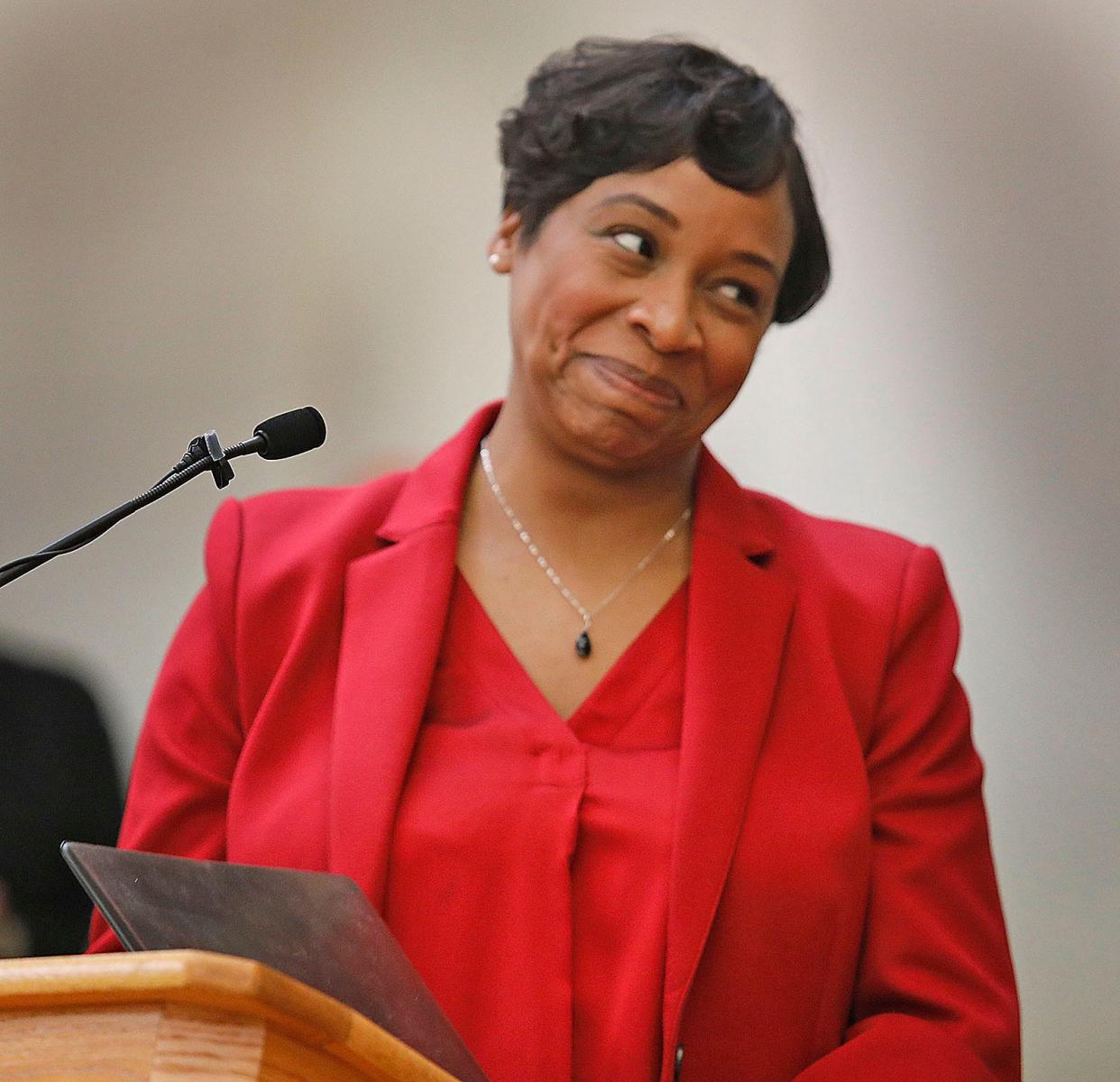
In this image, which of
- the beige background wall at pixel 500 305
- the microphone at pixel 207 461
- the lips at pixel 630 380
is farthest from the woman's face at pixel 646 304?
the beige background wall at pixel 500 305

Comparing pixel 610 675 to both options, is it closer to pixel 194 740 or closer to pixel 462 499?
pixel 462 499

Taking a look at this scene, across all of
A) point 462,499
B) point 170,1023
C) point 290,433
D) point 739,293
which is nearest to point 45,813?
point 462,499

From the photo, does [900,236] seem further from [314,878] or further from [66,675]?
[314,878]

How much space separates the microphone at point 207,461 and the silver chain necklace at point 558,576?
2.13 ft

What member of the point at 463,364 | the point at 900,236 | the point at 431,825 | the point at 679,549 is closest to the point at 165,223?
the point at 463,364

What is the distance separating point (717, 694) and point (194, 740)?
24.2 inches

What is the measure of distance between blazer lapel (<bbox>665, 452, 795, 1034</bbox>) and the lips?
21cm

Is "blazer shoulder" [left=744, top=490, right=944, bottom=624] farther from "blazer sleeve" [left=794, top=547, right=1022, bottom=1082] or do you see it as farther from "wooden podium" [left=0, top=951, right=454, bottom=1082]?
"wooden podium" [left=0, top=951, right=454, bottom=1082]

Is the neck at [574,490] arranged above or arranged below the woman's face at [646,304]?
below

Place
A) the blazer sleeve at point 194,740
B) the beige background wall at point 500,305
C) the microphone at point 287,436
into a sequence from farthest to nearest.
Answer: the beige background wall at point 500,305
the blazer sleeve at point 194,740
the microphone at point 287,436

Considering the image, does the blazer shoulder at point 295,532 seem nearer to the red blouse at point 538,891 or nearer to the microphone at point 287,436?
the red blouse at point 538,891

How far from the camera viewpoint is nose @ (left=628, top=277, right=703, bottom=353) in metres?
1.92

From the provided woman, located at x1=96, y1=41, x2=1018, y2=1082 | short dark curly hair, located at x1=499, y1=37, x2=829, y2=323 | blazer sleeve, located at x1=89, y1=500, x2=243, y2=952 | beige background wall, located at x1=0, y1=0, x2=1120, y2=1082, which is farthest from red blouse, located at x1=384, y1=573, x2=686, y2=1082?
beige background wall, located at x1=0, y1=0, x2=1120, y2=1082

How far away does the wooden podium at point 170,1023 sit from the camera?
0.91 metres
